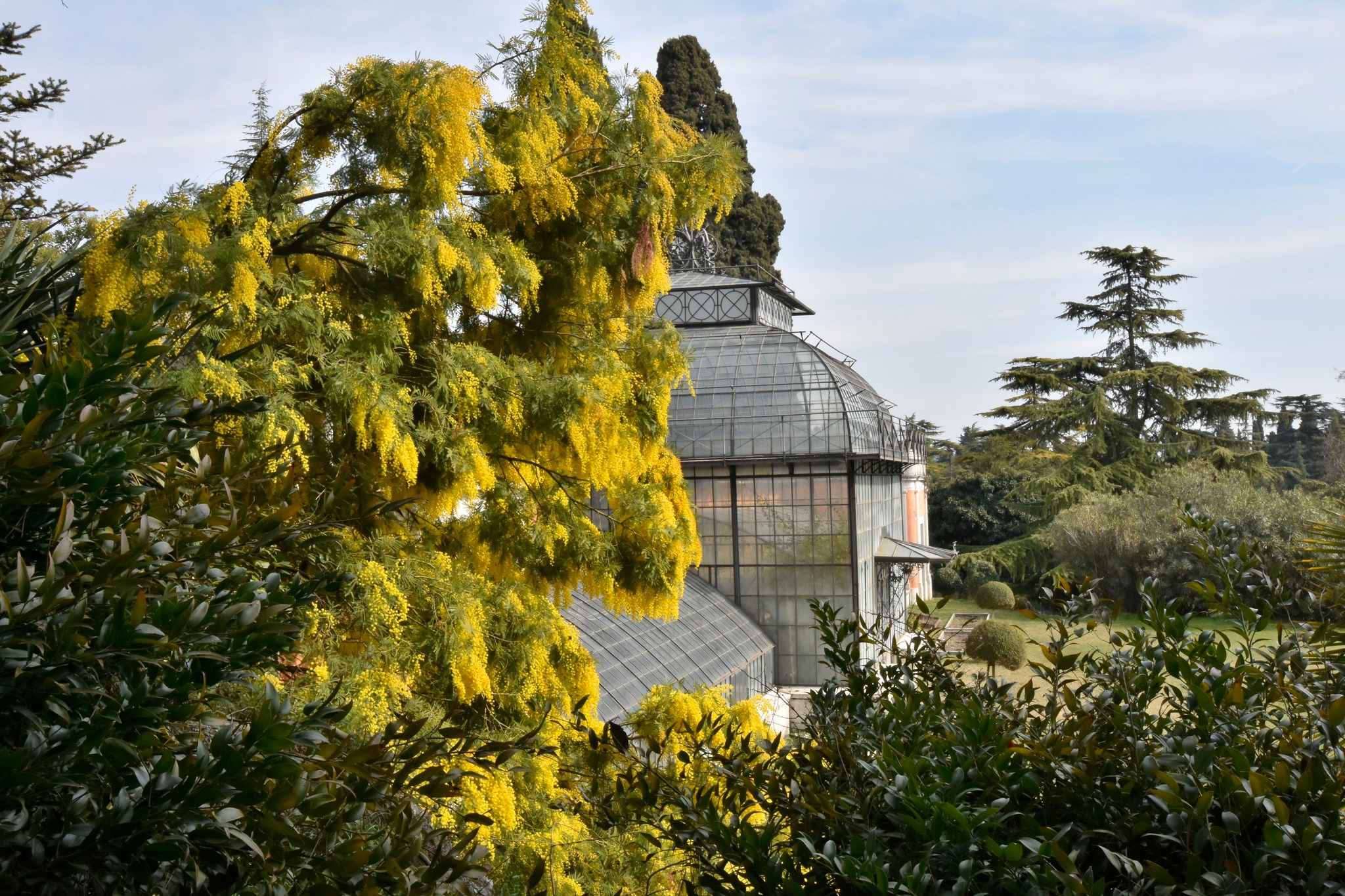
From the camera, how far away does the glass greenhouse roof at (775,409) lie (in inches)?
606

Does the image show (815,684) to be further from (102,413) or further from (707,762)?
(102,413)

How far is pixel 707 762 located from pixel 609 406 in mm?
3290

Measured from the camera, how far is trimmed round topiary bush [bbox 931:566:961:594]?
26.6 metres

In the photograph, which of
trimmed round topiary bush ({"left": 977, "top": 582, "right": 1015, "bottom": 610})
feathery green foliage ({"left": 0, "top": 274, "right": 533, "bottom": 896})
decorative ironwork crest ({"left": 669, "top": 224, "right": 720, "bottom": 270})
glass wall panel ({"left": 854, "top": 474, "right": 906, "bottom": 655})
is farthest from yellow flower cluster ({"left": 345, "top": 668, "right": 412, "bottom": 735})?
trimmed round topiary bush ({"left": 977, "top": 582, "right": 1015, "bottom": 610})

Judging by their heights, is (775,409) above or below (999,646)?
above

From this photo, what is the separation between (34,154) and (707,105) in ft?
55.2

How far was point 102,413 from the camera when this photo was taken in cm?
172

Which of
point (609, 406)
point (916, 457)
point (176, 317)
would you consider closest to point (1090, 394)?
point (916, 457)

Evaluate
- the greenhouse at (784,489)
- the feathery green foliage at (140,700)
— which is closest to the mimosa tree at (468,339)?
the feathery green foliage at (140,700)

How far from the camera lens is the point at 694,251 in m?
19.9

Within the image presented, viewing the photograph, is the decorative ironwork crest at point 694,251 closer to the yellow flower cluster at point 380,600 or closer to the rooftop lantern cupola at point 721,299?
the rooftop lantern cupola at point 721,299

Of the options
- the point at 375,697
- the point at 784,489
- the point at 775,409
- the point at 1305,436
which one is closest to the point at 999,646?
the point at 784,489

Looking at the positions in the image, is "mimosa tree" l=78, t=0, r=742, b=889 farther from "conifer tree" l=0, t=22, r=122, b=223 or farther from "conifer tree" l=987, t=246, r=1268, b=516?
"conifer tree" l=987, t=246, r=1268, b=516

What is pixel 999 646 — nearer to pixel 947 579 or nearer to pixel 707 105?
pixel 947 579
